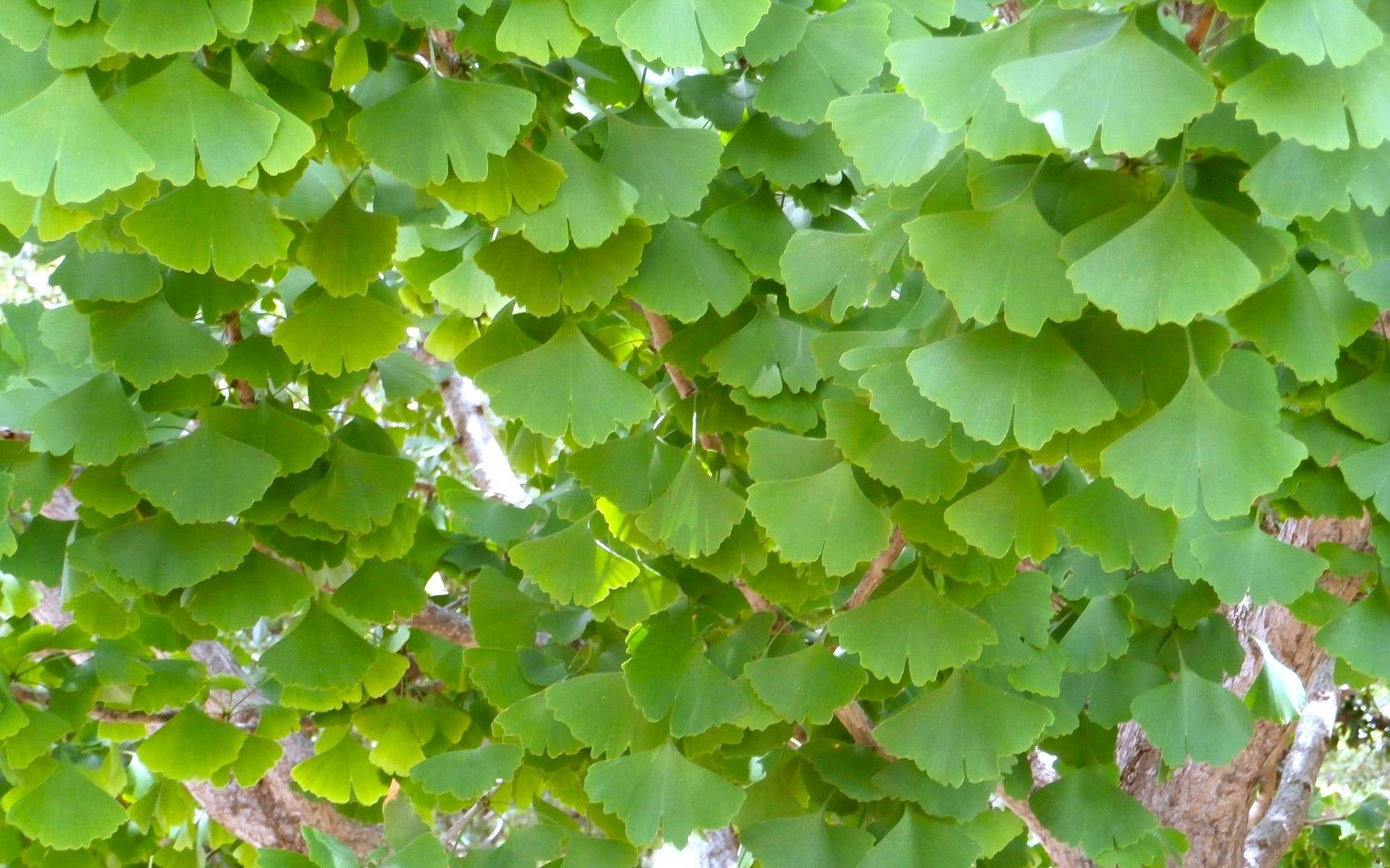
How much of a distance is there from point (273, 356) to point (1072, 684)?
128 centimetres

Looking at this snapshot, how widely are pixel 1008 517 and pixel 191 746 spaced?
1.34 m

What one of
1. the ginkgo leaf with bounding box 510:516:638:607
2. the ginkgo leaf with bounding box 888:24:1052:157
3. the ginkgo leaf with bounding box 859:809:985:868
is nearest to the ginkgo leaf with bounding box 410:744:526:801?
the ginkgo leaf with bounding box 510:516:638:607

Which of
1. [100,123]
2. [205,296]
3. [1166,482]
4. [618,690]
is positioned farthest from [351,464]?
[1166,482]

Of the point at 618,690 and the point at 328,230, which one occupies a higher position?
the point at 328,230

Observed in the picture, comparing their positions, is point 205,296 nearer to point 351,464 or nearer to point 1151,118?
point 351,464

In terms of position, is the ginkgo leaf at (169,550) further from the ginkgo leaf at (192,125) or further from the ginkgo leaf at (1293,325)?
the ginkgo leaf at (1293,325)

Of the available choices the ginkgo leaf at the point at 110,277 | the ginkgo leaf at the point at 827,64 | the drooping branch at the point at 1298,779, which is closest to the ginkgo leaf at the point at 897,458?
the ginkgo leaf at the point at 827,64

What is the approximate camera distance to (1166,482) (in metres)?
1.02

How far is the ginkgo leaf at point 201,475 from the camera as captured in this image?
4.89 ft

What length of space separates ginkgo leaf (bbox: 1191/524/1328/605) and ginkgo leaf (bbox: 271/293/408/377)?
0.97 m

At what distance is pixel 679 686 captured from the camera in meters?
1.56

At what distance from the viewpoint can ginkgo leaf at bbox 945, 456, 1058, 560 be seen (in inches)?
47.9

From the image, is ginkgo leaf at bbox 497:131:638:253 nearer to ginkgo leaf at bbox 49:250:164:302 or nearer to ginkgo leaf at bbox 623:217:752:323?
ginkgo leaf at bbox 623:217:752:323

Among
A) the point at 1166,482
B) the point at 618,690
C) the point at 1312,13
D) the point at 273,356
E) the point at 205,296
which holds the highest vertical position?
the point at 1312,13
